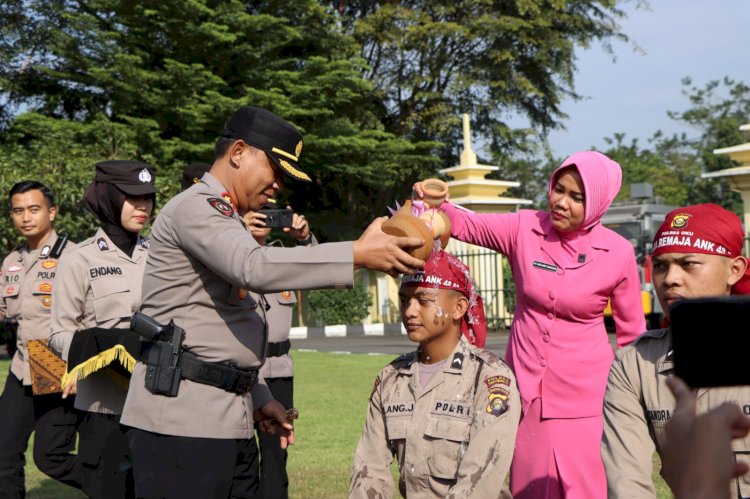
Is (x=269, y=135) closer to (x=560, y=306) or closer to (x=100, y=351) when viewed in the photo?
(x=560, y=306)

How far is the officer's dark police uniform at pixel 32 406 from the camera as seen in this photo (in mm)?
6852

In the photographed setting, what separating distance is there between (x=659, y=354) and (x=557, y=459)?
1457mm

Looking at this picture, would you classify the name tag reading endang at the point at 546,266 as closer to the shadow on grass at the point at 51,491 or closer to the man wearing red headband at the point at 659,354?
the man wearing red headband at the point at 659,354

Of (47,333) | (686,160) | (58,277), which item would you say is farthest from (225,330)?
(686,160)

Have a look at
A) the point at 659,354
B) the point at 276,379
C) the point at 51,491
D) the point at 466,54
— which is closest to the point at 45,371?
the point at 276,379

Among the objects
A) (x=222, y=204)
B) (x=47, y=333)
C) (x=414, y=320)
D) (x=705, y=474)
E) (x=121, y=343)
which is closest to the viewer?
(x=705, y=474)

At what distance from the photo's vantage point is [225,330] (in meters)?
4.11

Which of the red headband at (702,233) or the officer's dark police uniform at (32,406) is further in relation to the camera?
the officer's dark police uniform at (32,406)

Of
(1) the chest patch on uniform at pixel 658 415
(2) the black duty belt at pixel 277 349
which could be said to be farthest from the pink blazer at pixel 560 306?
(2) the black duty belt at pixel 277 349

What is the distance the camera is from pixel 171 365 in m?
4.07

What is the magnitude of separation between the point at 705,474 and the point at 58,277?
17.0 ft

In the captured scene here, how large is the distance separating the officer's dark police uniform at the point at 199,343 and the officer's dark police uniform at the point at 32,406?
9.35 ft

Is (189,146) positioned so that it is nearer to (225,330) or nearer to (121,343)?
(121,343)

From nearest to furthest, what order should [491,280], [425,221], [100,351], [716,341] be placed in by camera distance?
1. [716,341]
2. [425,221]
3. [100,351]
4. [491,280]
